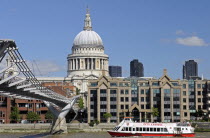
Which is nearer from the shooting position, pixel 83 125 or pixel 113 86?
pixel 83 125

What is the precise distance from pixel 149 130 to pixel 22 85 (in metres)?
30.4

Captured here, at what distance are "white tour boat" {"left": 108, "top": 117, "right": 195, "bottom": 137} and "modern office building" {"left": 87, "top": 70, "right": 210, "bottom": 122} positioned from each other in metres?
36.9

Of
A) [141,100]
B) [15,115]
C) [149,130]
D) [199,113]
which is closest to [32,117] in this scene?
[15,115]

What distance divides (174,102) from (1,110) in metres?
37.7

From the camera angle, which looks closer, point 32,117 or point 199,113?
point 32,117

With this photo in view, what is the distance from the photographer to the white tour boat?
85062mm

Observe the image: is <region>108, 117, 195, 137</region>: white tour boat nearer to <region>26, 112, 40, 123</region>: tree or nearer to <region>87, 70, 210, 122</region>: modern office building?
<region>87, 70, 210, 122</region>: modern office building

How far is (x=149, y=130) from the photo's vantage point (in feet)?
283

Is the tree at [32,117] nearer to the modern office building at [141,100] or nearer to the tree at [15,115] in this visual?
the tree at [15,115]

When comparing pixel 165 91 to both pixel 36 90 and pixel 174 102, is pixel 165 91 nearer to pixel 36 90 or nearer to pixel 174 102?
pixel 174 102

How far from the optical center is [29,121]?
124375 millimetres

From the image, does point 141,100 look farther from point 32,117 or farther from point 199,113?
point 32,117

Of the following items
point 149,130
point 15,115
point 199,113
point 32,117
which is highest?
point 199,113

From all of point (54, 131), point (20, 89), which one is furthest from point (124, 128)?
point (20, 89)
